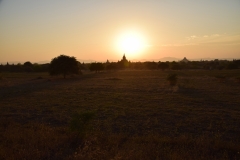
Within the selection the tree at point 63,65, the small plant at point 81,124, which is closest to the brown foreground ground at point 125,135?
the small plant at point 81,124

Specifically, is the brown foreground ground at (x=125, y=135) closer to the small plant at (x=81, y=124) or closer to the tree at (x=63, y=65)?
the small plant at (x=81, y=124)

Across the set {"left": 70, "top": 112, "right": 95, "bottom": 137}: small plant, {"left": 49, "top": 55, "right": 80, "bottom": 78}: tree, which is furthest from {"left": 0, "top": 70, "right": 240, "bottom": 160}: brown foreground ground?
{"left": 49, "top": 55, "right": 80, "bottom": 78}: tree

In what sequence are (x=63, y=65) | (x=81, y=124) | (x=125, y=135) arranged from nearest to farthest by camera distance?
(x=81, y=124) → (x=125, y=135) → (x=63, y=65)

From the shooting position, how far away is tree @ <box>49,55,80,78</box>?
56125 millimetres

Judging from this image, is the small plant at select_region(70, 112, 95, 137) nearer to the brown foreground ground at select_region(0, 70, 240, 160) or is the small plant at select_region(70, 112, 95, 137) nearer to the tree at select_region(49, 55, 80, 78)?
the brown foreground ground at select_region(0, 70, 240, 160)

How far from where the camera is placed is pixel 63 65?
55938 mm

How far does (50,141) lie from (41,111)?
26.8 ft

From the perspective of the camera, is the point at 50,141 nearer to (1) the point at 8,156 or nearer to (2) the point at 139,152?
(1) the point at 8,156

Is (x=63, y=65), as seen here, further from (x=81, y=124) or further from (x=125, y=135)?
(x=81, y=124)

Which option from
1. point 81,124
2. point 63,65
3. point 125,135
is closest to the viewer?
point 81,124

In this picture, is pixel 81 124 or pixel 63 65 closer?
pixel 81 124

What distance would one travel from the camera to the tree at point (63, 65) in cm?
5612

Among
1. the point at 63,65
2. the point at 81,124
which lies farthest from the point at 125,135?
the point at 63,65

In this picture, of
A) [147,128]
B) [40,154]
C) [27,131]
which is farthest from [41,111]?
[40,154]
